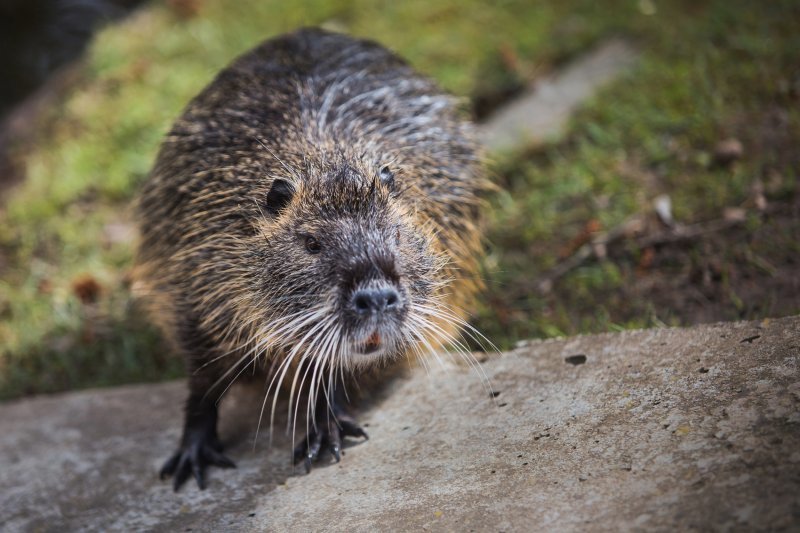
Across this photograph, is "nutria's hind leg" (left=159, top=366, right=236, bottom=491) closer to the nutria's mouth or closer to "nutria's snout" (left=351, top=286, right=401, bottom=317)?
the nutria's mouth

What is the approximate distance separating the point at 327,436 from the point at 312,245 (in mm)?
711

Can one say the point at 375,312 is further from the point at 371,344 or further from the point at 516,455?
the point at 516,455

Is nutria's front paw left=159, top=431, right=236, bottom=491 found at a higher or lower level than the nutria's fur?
lower

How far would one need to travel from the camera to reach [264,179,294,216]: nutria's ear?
116 inches

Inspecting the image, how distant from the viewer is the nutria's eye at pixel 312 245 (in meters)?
2.82

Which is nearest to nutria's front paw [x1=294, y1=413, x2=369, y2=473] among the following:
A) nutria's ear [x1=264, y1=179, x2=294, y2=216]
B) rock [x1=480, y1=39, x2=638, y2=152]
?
nutria's ear [x1=264, y1=179, x2=294, y2=216]

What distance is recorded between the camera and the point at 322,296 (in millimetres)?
2730

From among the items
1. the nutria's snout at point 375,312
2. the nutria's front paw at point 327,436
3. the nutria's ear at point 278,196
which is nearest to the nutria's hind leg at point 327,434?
the nutria's front paw at point 327,436

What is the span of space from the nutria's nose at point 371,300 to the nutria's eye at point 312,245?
262mm

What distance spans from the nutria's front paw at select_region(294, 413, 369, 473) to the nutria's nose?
55 centimetres

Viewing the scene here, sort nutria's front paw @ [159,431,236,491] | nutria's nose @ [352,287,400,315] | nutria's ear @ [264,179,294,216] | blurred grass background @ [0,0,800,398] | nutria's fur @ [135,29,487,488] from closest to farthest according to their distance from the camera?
nutria's nose @ [352,287,400,315] < nutria's fur @ [135,29,487,488] < nutria's ear @ [264,179,294,216] < nutria's front paw @ [159,431,236,491] < blurred grass background @ [0,0,800,398]

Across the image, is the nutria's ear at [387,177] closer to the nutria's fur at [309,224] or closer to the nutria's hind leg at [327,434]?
the nutria's fur at [309,224]

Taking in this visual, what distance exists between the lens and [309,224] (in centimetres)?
286

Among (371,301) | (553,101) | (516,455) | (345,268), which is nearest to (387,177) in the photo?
(345,268)
